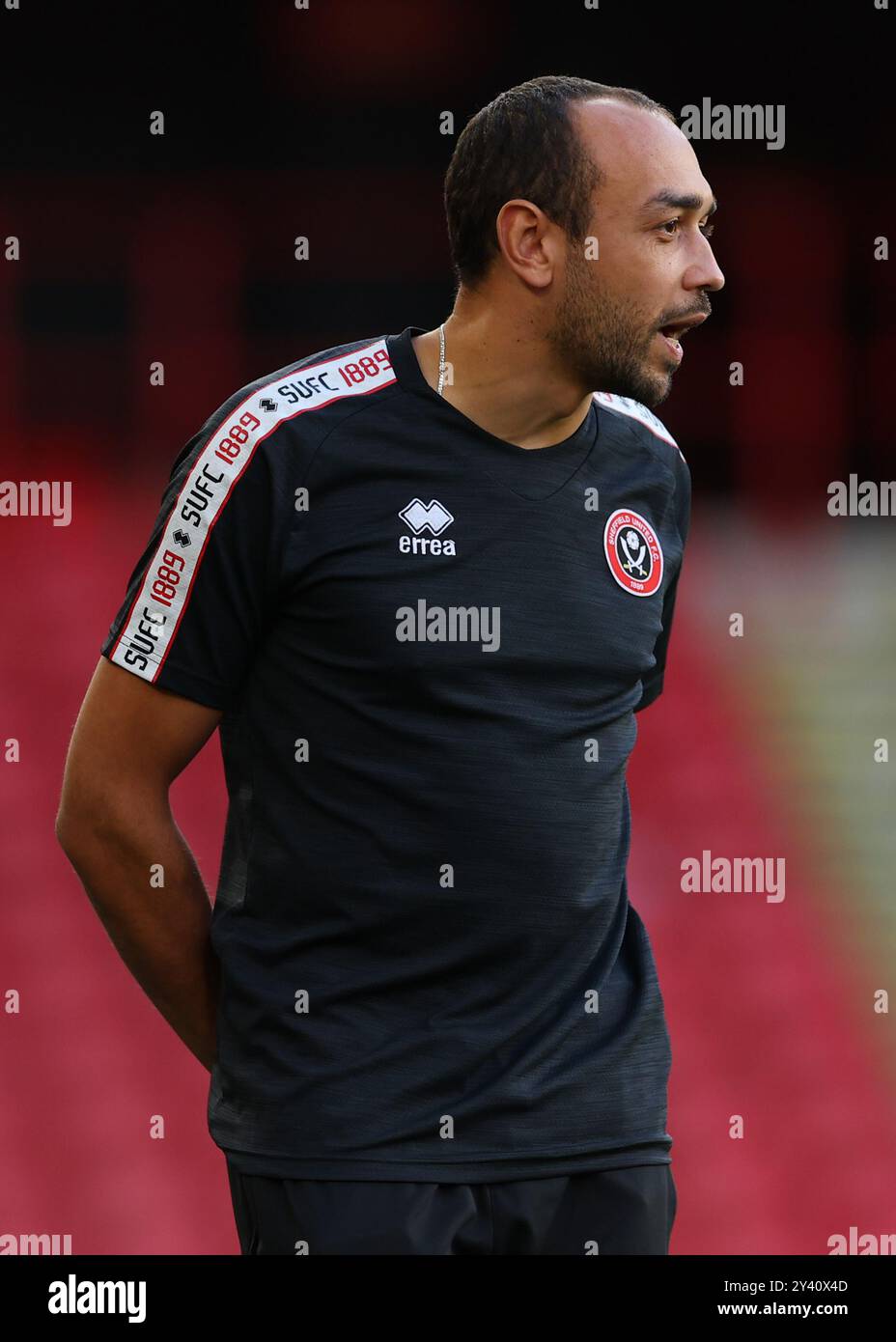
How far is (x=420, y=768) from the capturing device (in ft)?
4.73

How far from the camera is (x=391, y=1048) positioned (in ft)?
4.68

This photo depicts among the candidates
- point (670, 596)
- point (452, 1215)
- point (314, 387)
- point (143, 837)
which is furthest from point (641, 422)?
point (452, 1215)

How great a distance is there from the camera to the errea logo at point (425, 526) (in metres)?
1.48

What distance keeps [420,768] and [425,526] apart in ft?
0.67

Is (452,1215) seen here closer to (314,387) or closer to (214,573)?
(214,573)

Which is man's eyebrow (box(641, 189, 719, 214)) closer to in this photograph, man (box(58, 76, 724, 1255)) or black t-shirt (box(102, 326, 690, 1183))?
man (box(58, 76, 724, 1255))

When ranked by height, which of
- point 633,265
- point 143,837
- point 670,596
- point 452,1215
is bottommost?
point 452,1215

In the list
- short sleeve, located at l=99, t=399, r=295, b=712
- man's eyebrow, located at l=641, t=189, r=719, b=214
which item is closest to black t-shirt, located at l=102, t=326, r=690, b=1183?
short sleeve, located at l=99, t=399, r=295, b=712

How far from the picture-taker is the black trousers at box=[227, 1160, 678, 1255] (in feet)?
4.58

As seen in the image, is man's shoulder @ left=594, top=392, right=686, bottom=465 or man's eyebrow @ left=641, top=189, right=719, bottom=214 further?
man's shoulder @ left=594, top=392, right=686, bottom=465

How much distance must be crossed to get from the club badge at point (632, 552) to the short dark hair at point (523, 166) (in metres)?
0.26

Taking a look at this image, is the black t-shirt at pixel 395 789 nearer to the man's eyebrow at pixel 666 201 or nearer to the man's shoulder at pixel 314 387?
the man's shoulder at pixel 314 387

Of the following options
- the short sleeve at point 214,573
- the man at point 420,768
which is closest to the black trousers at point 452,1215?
the man at point 420,768

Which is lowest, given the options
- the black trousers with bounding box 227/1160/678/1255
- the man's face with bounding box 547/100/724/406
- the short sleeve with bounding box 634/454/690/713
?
the black trousers with bounding box 227/1160/678/1255
